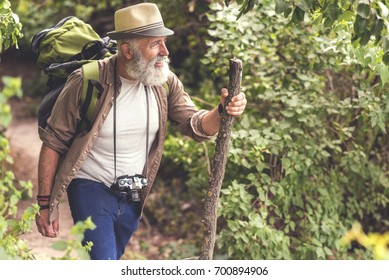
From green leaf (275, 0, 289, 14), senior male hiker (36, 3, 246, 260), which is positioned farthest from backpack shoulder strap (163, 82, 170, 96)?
green leaf (275, 0, 289, 14)

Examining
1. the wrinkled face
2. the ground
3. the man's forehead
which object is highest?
the man's forehead

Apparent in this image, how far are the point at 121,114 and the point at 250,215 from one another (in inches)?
64.4

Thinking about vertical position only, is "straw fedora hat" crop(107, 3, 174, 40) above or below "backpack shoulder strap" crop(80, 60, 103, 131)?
above

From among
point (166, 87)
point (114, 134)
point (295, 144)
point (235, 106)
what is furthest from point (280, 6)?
point (295, 144)

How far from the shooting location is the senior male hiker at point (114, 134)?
13.5 feet

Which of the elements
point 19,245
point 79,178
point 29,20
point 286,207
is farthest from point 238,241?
point 29,20

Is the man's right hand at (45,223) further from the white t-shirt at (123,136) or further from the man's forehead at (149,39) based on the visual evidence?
the man's forehead at (149,39)

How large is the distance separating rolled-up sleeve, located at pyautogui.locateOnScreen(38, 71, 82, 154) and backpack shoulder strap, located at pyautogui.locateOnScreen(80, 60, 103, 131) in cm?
3

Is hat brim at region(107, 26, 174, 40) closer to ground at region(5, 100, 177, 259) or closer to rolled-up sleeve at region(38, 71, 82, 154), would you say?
rolled-up sleeve at region(38, 71, 82, 154)

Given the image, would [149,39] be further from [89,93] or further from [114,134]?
[114,134]

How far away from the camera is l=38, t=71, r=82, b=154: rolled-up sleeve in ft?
13.4

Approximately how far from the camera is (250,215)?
5391 millimetres
